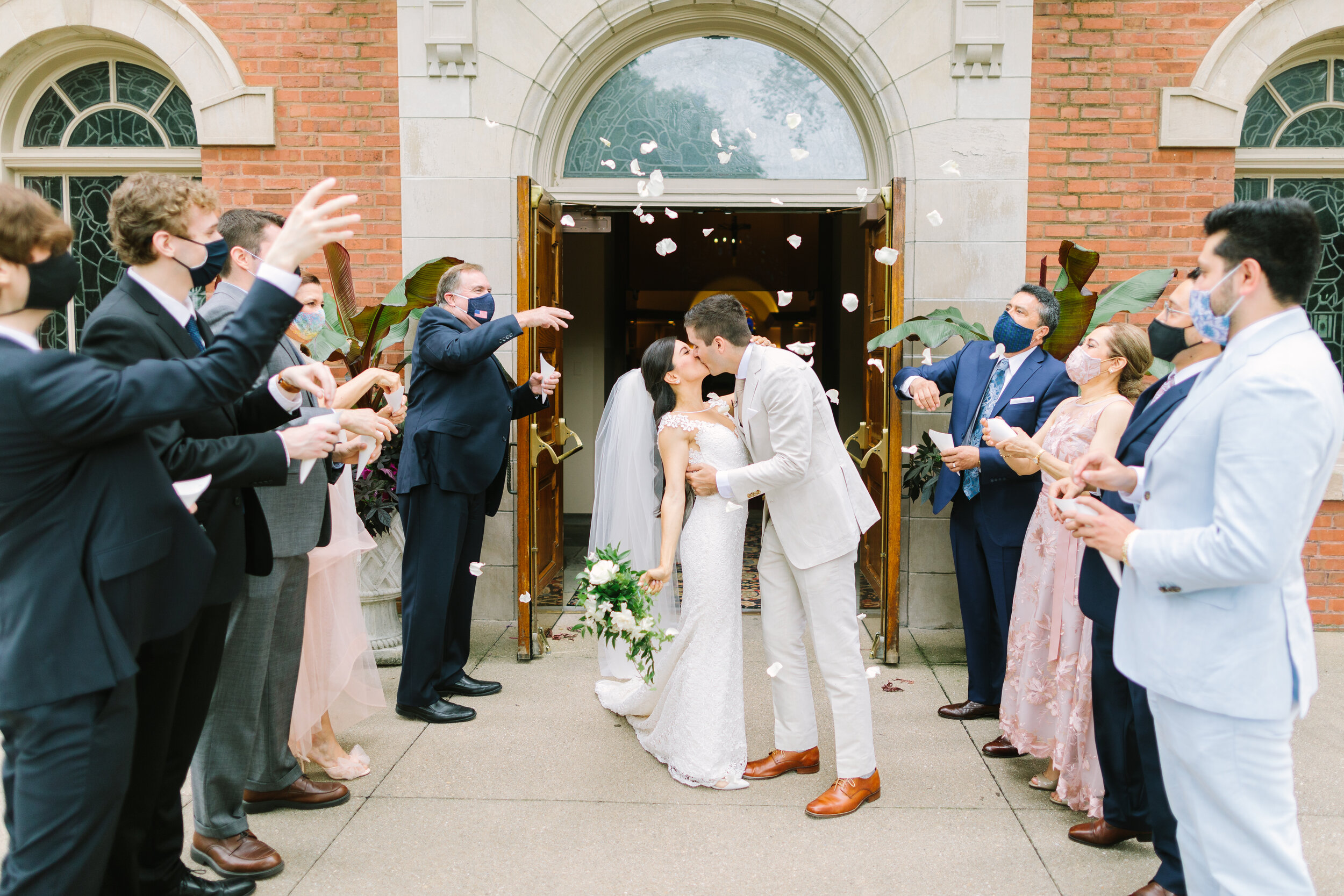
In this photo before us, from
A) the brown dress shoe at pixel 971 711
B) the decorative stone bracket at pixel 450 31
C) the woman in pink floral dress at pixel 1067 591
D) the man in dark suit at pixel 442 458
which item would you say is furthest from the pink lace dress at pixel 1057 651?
the decorative stone bracket at pixel 450 31

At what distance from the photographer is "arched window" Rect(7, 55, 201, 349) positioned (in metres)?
6.41

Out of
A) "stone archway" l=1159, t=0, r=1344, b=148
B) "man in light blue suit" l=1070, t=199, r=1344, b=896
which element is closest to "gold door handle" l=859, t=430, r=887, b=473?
"stone archway" l=1159, t=0, r=1344, b=148

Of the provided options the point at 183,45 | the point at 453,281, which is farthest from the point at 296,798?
the point at 183,45

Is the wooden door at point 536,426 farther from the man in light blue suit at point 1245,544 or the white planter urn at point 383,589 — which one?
the man in light blue suit at point 1245,544

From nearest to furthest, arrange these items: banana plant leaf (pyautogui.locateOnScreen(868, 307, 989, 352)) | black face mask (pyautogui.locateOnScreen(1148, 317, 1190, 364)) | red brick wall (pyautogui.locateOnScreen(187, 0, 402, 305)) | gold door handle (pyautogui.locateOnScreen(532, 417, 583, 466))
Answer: black face mask (pyautogui.locateOnScreen(1148, 317, 1190, 364)) → banana plant leaf (pyautogui.locateOnScreen(868, 307, 989, 352)) → gold door handle (pyautogui.locateOnScreen(532, 417, 583, 466)) → red brick wall (pyautogui.locateOnScreen(187, 0, 402, 305))

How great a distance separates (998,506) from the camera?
4.47 m

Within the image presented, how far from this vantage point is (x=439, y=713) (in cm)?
458

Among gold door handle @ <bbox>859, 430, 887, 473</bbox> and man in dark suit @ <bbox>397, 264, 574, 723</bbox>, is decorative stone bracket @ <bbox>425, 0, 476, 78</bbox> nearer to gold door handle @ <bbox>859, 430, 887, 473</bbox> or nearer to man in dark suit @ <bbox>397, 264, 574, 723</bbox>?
man in dark suit @ <bbox>397, 264, 574, 723</bbox>

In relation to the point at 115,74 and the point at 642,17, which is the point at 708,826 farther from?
the point at 115,74

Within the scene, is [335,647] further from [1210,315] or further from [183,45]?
[183,45]

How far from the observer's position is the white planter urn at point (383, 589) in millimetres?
5426

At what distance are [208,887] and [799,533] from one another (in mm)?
2370

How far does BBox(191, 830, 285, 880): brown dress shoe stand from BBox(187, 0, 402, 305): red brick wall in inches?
151

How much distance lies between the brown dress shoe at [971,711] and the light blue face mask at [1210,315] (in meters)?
2.89
